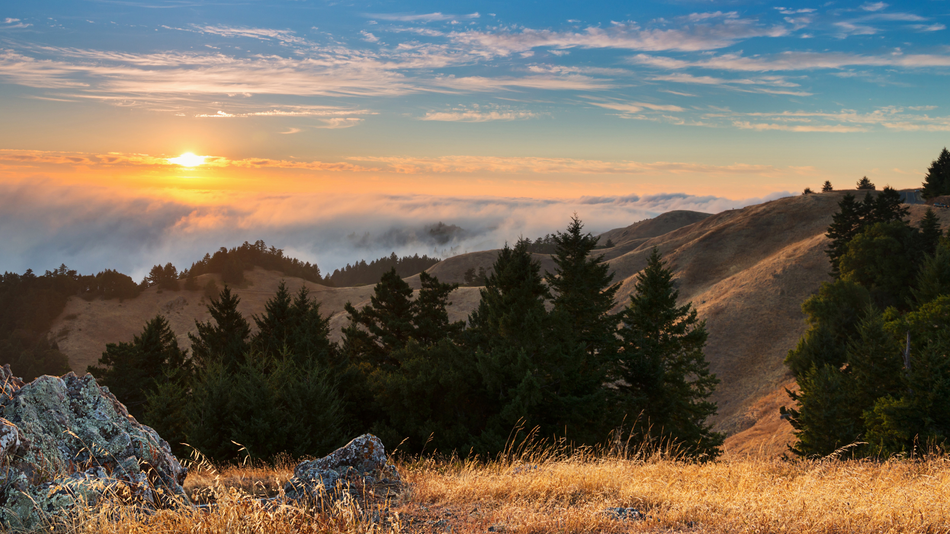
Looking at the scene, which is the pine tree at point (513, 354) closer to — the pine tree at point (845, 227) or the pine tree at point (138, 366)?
the pine tree at point (138, 366)

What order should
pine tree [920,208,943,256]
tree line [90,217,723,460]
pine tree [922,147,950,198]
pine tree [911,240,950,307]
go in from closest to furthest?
tree line [90,217,723,460]
pine tree [911,240,950,307]
pine tree [920,208,943,256]
pine tree [922,147,950,198]

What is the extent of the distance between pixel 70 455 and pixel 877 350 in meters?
30.8

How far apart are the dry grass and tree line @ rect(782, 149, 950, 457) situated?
2.32 m

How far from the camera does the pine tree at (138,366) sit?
31.1 meters

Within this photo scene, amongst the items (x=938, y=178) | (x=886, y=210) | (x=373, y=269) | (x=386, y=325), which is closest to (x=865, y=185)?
(x=938, y=178)

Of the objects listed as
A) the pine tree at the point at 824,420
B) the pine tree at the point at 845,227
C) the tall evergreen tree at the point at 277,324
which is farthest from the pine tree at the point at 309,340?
the pine tree at the point at 845,227

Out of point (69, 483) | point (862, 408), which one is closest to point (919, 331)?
point (862, 408)

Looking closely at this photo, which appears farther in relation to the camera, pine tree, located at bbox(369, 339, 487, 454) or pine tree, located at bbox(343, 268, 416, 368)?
pine tree, located at bbox(343, 268, 416, 368)

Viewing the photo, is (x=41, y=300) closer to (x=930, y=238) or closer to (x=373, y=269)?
(x=373, y=269)

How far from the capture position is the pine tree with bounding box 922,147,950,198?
82375 millimetres

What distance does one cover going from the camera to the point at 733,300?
58.0m

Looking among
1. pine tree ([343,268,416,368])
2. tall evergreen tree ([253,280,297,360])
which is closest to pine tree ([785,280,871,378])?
pine tree ([343,268,416,368])

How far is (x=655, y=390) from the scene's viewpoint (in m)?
23.4

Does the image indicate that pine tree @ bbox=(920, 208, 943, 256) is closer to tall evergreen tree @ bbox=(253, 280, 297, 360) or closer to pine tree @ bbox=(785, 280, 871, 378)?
pine tree @ bbox=(785, 280, 871, 378)
